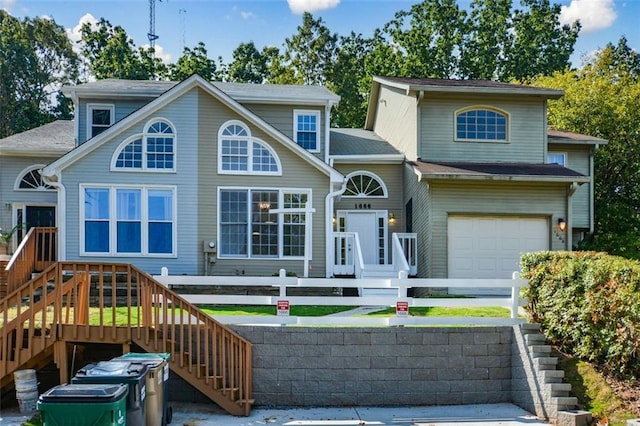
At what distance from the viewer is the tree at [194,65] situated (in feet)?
113

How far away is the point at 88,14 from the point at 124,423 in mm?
37409

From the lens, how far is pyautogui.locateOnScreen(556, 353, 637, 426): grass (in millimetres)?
7449

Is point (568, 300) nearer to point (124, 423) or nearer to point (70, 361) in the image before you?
point (124, 423)

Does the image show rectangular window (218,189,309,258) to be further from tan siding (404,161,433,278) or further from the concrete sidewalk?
the concrete sidewalk

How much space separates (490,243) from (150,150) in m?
9.16

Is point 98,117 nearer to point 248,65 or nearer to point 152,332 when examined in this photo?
point 152,332

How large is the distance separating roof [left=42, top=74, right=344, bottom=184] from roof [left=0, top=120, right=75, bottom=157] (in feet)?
9.83

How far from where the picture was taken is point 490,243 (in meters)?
15.3

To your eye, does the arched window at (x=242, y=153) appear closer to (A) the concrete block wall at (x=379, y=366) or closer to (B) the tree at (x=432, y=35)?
(A) the concrete block wall at (x=379, y=366)

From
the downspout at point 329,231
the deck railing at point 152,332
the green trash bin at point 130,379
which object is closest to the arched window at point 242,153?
the downspout at point 329,231

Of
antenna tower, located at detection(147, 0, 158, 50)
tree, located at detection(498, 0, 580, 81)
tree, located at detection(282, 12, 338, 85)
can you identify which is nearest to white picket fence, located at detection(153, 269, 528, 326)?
tree, located at detection(498, 0, 580, 81)

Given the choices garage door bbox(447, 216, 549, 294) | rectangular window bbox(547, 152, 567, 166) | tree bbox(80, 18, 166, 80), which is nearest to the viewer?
garage door bbox(447, 216, 549, 294)

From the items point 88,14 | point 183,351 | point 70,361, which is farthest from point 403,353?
point 88,14

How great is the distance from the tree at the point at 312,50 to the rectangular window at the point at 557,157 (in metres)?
20.7
